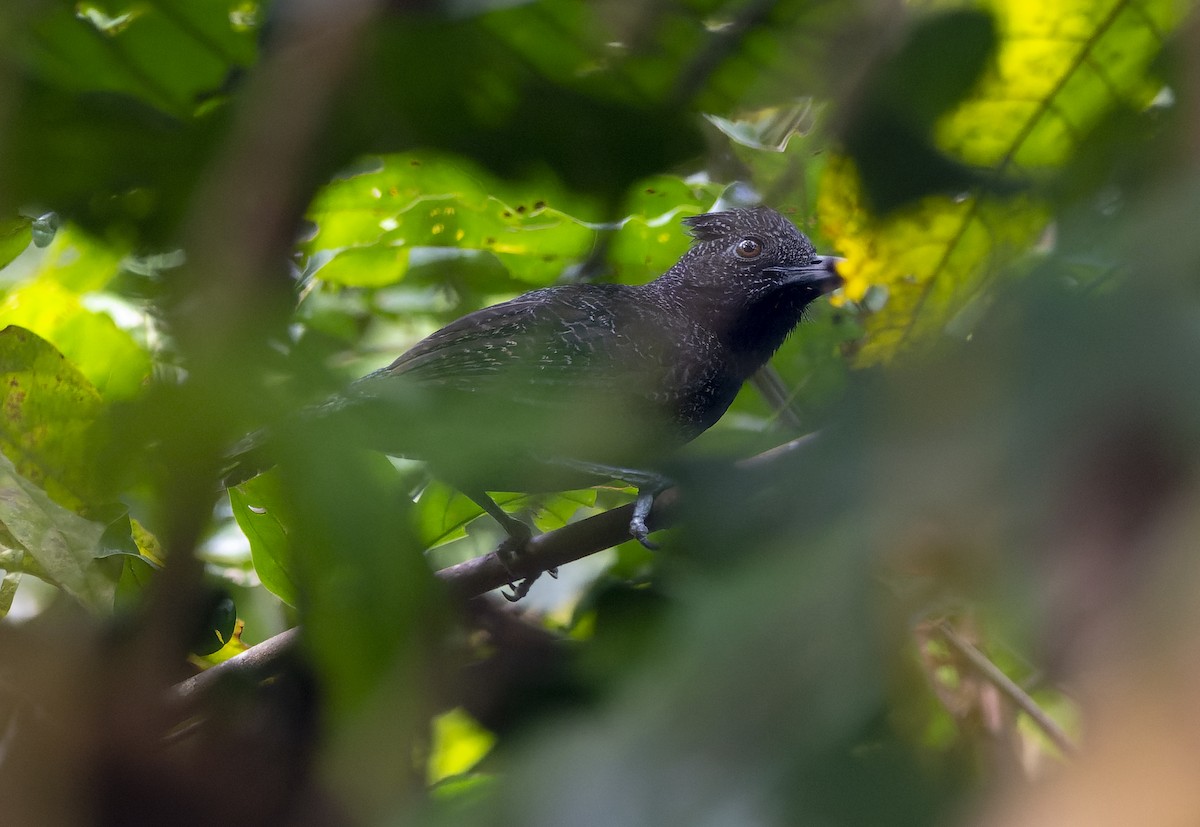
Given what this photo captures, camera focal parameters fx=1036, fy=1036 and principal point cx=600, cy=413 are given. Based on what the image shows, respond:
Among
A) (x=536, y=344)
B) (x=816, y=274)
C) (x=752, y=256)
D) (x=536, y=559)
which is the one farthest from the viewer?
(x=752, y=256)

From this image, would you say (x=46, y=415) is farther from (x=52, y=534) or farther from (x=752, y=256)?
(x=752, y=256)

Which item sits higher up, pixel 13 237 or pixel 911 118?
pixel 911 118

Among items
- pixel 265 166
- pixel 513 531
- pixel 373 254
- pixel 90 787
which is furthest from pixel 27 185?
pixel 373 254

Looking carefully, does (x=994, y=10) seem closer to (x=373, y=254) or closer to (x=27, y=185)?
(x=27, y=185)

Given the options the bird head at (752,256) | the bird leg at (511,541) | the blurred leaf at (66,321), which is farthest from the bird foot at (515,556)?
the bird head at (752,256)

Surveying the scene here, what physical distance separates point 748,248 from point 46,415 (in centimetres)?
143

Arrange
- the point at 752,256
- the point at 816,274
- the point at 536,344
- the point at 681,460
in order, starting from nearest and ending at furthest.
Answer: the point at 681,460
the point at 536,344
the point at 816,274
the point at 752,256

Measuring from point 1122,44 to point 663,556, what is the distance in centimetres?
49

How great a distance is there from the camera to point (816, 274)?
71.0 inches

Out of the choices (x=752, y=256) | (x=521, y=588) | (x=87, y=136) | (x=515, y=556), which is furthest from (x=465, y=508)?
(x=752, y=256)

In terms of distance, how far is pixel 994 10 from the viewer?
26.8 inches

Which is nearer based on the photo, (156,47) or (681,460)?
(681,460)

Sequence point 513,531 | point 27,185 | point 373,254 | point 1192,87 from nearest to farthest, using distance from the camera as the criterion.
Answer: point 1192,87 → point 27,185 → point 513,531 → point 373,254

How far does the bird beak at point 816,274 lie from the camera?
64.4 inches
